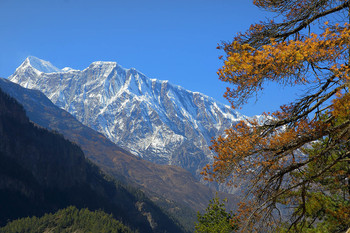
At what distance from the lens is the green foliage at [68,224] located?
519 ft

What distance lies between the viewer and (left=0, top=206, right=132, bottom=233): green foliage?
158 m

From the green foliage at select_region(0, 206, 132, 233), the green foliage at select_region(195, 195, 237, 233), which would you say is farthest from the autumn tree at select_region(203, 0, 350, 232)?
the green foliage at select_region(0, 206, 132, 233)

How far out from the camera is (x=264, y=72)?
922 cm

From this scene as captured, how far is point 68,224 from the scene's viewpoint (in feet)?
546

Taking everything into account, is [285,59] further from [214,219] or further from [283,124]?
[214,219]

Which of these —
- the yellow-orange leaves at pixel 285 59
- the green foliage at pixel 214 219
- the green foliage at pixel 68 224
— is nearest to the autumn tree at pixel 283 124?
the yellow-orange leaves at pixel 285 59

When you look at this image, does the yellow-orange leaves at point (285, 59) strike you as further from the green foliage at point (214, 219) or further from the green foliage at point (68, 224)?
the green foliage at point (68, 224)

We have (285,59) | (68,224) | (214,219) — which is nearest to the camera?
(285,59)

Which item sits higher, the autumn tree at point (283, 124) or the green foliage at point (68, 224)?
the autumn tree at point (283, 124)

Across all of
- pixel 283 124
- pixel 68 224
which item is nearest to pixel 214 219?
pixel 283 124

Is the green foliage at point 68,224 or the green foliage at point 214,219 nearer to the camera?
the green foliage at point 214,219

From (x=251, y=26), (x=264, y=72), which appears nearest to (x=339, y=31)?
(x=264, y=72)

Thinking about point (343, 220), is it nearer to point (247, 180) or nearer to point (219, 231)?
point (247, 180)

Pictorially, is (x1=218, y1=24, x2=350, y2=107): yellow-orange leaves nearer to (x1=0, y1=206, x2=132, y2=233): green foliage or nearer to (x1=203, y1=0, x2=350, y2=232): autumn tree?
(x1=203, y1=0, x2=350, y2=232): autumn tree
